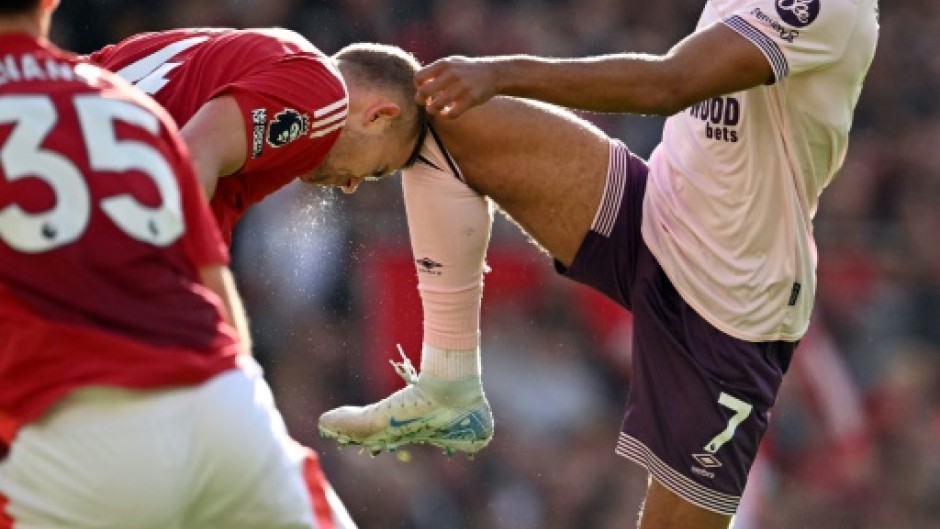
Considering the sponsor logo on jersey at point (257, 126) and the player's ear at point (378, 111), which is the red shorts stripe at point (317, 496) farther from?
the player's ear at point (378, 111)

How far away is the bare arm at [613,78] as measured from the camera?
402 cm

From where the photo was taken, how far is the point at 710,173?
4.84 metres

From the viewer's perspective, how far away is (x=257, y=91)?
3.96 metres

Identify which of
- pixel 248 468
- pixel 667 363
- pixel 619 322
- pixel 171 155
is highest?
pixel 171 155

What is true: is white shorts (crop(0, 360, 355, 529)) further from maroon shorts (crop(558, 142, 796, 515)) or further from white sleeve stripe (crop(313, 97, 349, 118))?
maroon shorts (crop(558, 142, 796, 515))

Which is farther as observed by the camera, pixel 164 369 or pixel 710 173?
pixel 710 173

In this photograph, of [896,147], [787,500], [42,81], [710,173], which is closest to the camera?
[42,81]

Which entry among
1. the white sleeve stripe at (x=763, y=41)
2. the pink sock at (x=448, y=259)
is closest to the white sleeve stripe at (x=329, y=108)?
the pink sock at (x=448, y=259)

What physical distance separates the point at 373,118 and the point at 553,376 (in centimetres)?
363

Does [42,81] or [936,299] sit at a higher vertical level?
[42,81]

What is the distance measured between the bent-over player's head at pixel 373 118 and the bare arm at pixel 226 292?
1365mm

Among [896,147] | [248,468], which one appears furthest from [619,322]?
[248,468]

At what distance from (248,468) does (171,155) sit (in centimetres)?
61

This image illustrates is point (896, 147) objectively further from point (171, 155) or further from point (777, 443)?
point (171, 155)
